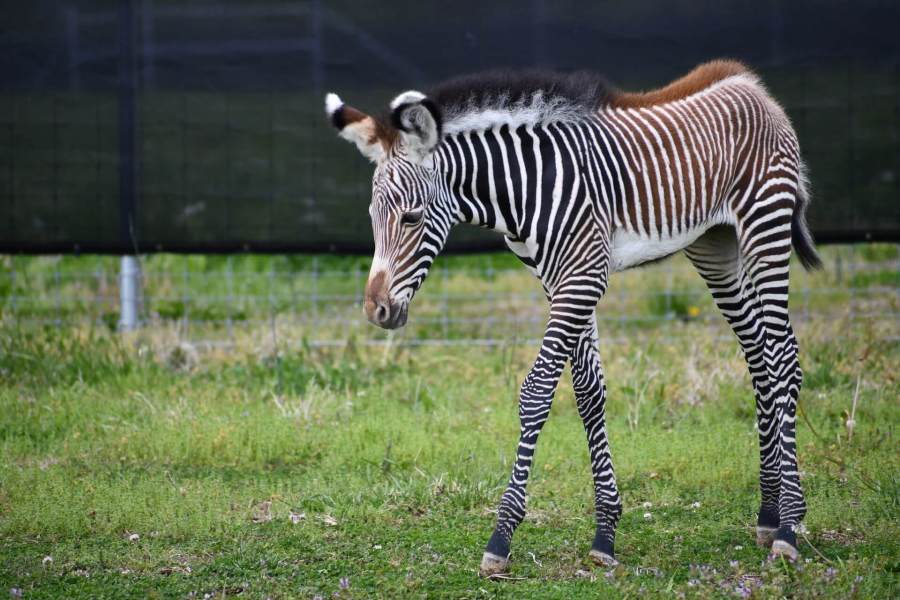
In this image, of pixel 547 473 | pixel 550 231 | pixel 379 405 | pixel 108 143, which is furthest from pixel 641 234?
pixel 108 143

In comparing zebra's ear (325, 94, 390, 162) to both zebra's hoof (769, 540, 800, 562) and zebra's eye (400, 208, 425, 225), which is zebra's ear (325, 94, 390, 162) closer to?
zebra's eye (400, 208, 425, 225)

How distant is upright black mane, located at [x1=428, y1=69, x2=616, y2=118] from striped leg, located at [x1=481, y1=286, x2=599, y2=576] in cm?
87

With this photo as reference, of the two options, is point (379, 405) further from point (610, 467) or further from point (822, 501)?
point (822, 501)

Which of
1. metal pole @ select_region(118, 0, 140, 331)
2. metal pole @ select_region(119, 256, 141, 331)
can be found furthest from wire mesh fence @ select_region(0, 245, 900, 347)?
metal pole @ select_region(118, 0, 140, 331)

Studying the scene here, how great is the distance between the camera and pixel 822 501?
18.0ft

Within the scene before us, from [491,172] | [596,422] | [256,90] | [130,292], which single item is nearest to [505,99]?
[491,172]

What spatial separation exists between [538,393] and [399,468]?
1.82 metres

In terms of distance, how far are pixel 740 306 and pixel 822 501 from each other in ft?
3.73

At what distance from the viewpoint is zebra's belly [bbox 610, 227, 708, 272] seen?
485 centimetres

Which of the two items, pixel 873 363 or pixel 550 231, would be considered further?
pixel 873 363

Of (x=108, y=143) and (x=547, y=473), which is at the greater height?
(x=108, y=143)

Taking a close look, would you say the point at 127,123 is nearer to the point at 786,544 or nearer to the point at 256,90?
the point at 256,90

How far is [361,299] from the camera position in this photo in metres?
8.38

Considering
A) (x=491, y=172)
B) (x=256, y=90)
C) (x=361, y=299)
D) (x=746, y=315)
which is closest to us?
(x=491, y=172)
